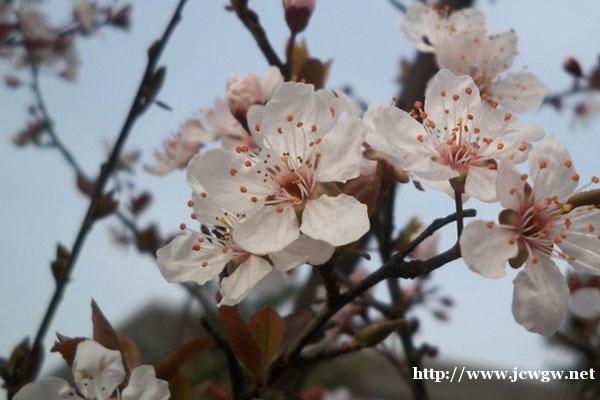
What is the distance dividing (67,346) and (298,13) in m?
0.58

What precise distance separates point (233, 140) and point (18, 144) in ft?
5.42

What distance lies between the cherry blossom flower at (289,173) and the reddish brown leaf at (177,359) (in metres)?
0.14

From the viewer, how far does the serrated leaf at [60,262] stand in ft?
3.49

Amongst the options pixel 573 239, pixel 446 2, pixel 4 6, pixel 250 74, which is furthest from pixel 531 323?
pixel 4 6

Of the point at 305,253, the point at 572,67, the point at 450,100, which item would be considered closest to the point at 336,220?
the point at 305,253

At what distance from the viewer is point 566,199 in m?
0.77

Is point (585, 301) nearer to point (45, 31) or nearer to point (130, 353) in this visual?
point (130, 353)

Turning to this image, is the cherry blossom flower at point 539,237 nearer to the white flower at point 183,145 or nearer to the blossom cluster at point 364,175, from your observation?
the blossom cluster at point 364,175

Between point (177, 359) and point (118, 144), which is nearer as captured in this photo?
point (177, 359)

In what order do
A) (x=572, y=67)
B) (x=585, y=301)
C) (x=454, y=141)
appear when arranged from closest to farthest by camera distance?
(x=454, y=141)
(x=585, y=301)
(x=572, y=67)

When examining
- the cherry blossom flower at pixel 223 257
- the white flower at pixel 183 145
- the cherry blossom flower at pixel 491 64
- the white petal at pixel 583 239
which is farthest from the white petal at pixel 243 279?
the cherry blossom flower at pixel 491 64

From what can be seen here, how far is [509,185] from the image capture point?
2.38 feet

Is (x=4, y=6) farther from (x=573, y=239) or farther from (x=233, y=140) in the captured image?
(x=573, y=239)

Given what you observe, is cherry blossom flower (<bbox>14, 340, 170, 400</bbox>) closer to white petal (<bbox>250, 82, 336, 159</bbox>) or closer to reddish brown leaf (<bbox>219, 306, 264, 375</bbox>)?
reddish brown leaf (<bbox>219, 306, 264, 375</bbox>)
